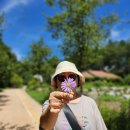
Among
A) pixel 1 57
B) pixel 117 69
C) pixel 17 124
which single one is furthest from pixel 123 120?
Result: pixel 117 69

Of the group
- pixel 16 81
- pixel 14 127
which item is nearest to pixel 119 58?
pixel 16 81

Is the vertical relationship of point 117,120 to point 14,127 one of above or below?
above

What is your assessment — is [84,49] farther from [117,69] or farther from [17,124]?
[117,69]

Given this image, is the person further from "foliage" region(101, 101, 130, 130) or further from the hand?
"foliage" region(101, 101, 130, 130)

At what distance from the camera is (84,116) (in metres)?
3.32

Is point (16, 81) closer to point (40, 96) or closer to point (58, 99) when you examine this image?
point (40, 96)

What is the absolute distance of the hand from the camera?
2.45m

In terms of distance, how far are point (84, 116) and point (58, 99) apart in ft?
2.94

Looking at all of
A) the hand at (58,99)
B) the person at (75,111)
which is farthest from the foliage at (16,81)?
the hand at (58,99)

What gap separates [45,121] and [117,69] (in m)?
93.5

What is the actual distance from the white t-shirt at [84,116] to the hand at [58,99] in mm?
675

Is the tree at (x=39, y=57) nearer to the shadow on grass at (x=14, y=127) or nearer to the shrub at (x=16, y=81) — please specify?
the shrub at (x=16, y=81)

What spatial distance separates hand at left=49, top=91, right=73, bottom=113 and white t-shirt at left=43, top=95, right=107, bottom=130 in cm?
68

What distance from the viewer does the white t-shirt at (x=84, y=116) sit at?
325 centimetres
